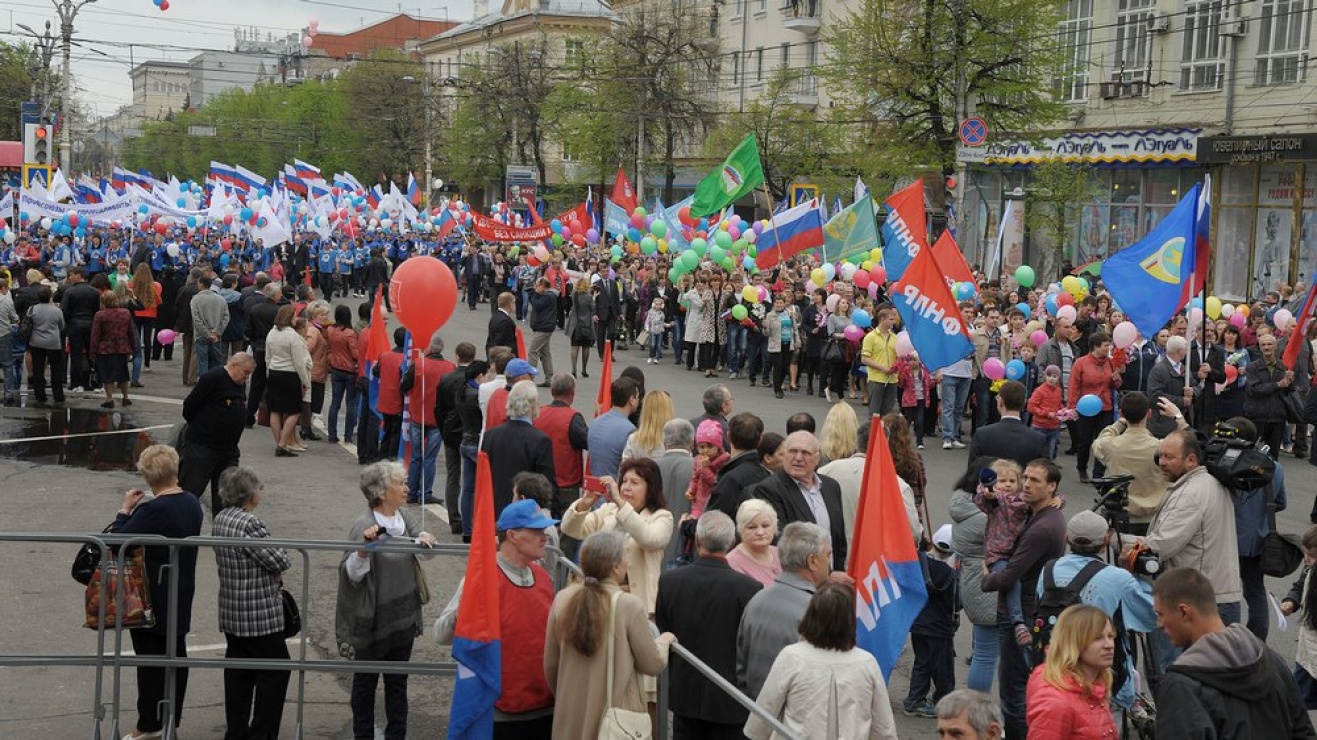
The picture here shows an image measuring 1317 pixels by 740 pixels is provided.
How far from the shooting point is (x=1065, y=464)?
17.4 meters

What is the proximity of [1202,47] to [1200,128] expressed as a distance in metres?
2.06

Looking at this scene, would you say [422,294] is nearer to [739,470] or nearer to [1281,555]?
[739,470]

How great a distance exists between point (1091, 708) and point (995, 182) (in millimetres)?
41251

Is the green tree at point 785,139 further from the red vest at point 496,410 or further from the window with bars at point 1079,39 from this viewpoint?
the red vest at point 496,410

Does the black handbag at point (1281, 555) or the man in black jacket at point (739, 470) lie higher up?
the man in black jacket at point (739, 470)

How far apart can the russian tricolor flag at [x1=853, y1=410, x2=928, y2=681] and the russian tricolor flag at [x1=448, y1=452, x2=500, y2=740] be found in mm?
1649

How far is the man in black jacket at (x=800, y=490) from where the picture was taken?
8.05 meters

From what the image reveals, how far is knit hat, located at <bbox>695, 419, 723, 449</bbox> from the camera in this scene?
9070 mm

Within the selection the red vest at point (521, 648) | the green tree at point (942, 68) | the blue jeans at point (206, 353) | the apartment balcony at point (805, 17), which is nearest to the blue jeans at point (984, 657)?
the red vest at point (521, 648)

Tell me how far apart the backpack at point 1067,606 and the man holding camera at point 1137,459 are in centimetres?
319

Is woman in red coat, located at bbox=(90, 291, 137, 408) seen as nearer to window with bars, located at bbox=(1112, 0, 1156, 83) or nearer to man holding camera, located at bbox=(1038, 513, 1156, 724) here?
man holding camera, located at bbox=(1038, 513, 1156, 724)

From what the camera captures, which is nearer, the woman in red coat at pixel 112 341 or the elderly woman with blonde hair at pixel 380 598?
the elderly woman with blonde hair at pixel 380 598

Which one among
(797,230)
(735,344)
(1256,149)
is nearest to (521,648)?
(735,344)

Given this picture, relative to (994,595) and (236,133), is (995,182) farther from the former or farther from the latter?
(236,133)
